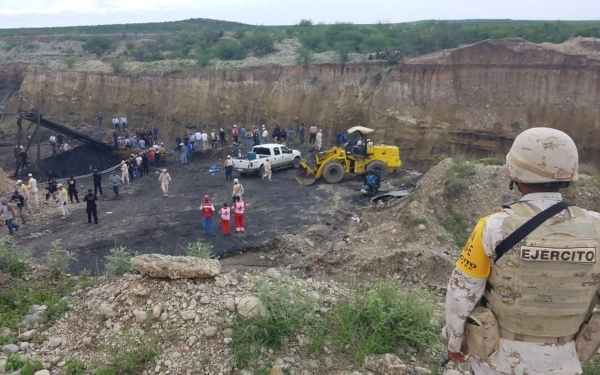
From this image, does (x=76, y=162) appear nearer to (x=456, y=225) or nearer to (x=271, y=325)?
(x=456, y=225)

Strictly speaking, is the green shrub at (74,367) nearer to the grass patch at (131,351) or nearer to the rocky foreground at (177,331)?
the rocky foreground at (177,331)

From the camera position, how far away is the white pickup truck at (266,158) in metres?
20.6

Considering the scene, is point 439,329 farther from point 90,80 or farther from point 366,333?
point 90,80

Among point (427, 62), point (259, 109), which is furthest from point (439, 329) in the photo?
point (259, 109)

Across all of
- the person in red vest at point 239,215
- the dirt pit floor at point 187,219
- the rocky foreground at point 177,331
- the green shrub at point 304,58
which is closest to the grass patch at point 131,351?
the rocky foreground at point 177,331

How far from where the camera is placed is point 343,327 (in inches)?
208

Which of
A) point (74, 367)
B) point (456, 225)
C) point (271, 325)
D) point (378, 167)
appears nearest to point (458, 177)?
point (456, 225)

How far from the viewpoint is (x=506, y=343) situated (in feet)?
9.02

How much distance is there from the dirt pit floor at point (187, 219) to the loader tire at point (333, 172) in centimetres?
33

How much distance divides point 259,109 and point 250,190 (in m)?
12.5

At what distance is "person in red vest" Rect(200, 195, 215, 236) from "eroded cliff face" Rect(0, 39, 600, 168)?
13.7m

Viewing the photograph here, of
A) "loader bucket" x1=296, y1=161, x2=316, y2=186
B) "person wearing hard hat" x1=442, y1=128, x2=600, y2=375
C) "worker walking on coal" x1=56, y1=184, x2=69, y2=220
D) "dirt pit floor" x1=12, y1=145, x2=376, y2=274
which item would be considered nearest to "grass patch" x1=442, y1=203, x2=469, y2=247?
"dirt pit floor" x1=12, y1=145, x2=376, y2=274

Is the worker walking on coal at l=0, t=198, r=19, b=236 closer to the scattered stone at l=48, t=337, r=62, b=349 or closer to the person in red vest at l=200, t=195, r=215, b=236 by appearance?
the person in red vest at l=200, t=195, r=215, b=236

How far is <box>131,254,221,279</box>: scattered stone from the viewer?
243 inches
